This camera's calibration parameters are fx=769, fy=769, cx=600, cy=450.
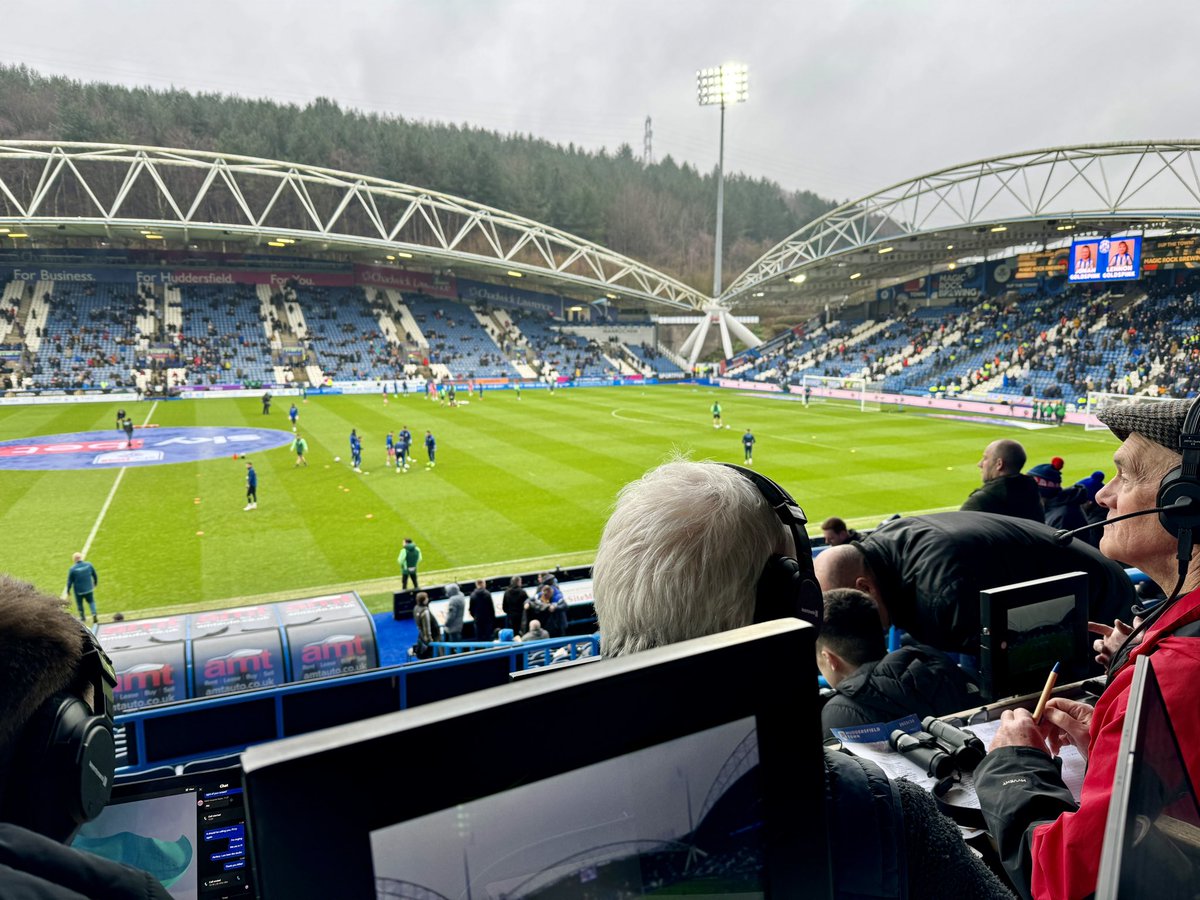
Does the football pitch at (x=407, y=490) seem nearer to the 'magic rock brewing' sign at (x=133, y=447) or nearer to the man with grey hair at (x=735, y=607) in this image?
the 'magic rock brewing' sign at (x=133, y=447)

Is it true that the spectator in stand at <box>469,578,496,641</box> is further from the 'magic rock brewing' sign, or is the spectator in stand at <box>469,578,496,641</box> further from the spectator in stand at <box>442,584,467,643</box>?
the 'magic rock brewing' sign

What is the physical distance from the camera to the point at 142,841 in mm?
2469

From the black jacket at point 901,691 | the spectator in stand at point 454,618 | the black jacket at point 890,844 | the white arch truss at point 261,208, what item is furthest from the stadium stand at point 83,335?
the black jacket at point 890,844

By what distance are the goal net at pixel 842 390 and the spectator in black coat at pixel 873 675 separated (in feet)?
130

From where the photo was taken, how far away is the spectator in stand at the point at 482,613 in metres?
10.9

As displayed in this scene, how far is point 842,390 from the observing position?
47.8 metres

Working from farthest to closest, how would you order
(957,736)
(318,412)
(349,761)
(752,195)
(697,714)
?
1. (752,195)
2. (318,412)
3. (957,736)
4. (697,714)
5. (349,761)

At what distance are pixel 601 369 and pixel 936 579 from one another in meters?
60.0

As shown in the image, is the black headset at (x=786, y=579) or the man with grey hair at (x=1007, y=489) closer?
the black headset at (x=786, y=579)

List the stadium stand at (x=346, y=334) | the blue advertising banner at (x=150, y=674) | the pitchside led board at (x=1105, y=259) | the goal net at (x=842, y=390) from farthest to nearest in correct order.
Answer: the stadium stand at (x=346, y=334) < the goal net at (x=842, y=390) < the pitchside led board at (x=1105, y=259) < the blue advertising banner at (x=150, y=674)

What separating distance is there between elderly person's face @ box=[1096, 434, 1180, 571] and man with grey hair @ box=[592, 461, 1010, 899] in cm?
152

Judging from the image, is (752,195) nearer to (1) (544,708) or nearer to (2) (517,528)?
(2) (517,528)

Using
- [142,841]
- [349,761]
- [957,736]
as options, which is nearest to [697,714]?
[349,761]

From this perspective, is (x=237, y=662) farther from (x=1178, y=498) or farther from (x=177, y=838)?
(x=1178, y=498)
